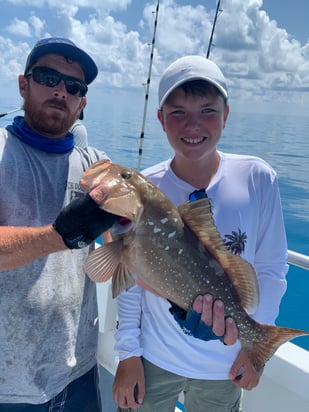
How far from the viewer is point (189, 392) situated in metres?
2.01

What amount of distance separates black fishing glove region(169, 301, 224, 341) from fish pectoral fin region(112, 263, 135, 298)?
9.6 inches

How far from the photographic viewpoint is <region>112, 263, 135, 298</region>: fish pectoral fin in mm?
1640

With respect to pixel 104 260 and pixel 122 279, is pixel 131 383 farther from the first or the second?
pixel 104 260

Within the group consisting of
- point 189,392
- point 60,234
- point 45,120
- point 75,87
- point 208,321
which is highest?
point 75,87

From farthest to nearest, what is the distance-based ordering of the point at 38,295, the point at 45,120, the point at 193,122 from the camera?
the point at 45,120, the point at 193,122, the point at 38,295

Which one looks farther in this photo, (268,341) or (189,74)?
(189,74)

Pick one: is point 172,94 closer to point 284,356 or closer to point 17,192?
point 17,192

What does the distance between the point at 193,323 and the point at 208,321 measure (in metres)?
0.08

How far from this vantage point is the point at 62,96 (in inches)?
81.5

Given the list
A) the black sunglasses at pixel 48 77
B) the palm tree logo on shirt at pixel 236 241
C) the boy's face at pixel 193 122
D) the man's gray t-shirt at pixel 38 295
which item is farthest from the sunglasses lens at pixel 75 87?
the palm tree logo on shirt at pixel 236 241

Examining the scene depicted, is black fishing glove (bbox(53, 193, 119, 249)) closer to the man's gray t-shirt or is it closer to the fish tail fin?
the man's gray t-shirt

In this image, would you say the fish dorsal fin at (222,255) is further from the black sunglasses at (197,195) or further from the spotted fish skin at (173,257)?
the black sunglasses at (197,195)

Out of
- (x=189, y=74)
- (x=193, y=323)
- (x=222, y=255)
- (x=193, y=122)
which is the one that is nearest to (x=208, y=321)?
(x=193, y=323)

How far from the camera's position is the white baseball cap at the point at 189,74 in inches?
74.6
